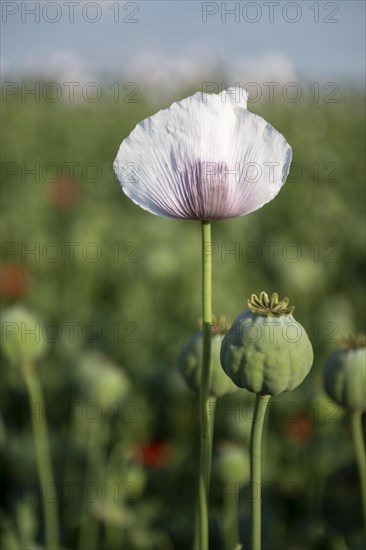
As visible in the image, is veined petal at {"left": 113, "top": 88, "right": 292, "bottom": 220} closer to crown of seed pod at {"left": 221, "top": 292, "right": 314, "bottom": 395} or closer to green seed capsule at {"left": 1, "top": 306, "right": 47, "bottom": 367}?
crown of seed pod at {"left": 221, "top": 292, "right": 314, "bottom": 395}

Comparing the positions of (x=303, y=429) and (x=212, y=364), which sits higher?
(x=212, y=364)

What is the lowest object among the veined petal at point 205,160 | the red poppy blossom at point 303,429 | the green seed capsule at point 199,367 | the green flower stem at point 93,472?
the green flower stem at point 93,472

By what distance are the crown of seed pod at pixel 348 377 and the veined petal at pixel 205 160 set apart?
246 millimetres

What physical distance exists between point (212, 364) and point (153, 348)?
1.08 m

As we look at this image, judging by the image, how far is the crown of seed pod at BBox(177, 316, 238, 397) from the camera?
708 mm

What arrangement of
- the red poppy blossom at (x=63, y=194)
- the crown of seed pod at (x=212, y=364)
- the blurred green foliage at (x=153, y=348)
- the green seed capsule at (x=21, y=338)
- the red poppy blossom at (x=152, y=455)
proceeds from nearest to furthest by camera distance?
the crown of seed pod at (x=212, y=364) → the green seed capsule at (x=21, y=338) → the blurred green foliage at (x=153, y=348) → the red poppy blossom at (x=152, y=455) → the red poppy blossom at (x=63, y=194)

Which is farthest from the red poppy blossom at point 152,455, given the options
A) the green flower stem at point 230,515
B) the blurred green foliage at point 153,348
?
the green flower stem at point 230,515

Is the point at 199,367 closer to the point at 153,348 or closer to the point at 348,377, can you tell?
the point at 348,377

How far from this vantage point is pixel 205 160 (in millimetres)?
594

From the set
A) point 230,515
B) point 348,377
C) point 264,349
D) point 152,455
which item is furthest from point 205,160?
point 152,455

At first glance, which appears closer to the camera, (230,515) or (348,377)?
(348,377)

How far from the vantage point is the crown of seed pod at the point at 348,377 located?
75 centimetres

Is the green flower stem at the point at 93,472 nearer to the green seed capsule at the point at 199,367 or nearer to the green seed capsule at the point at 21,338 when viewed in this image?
the green seed capsule at the point at 21,338

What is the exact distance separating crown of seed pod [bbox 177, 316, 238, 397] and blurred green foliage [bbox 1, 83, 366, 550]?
0.35 m
